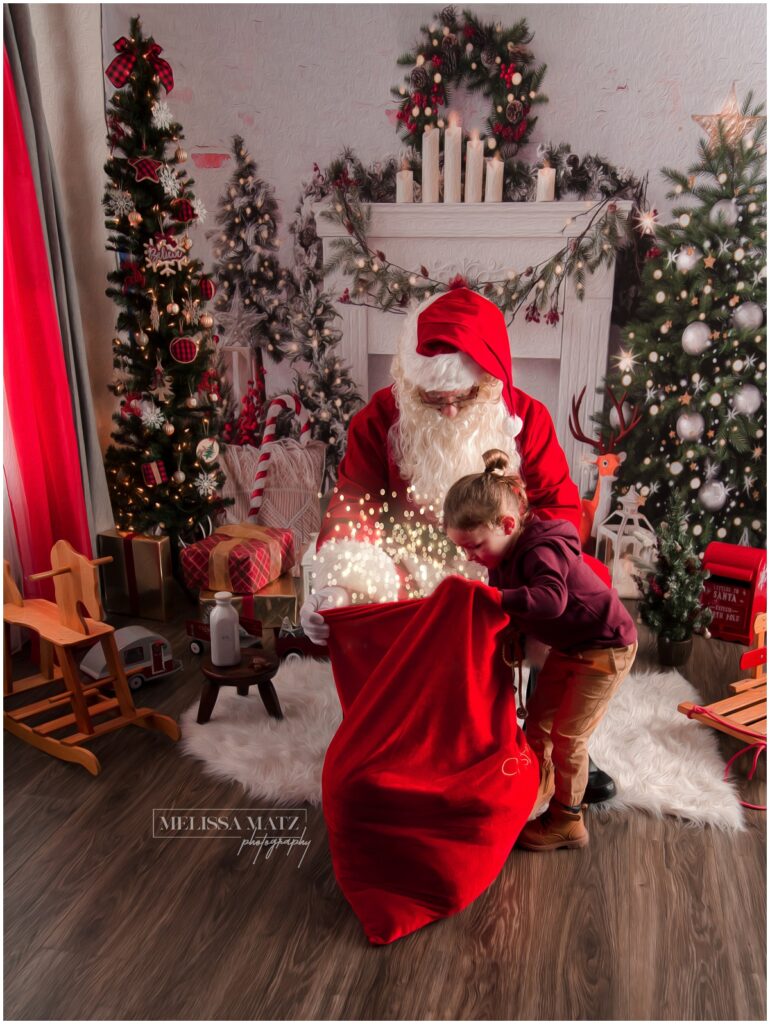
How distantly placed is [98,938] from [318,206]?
131 inches

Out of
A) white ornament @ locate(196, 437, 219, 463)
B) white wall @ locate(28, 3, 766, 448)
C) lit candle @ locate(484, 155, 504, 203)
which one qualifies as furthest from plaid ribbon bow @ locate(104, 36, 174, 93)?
white ornament @ locate(196, 437, 219, 463)

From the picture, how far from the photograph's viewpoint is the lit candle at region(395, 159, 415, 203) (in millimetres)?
3719

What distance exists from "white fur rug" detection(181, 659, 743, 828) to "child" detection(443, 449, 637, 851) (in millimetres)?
383

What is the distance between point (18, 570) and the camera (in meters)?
3.73

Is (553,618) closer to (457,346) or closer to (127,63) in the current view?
(457,346)

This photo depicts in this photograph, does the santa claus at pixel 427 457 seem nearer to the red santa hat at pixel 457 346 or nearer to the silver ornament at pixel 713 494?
the red santa hat at pixel 457 346

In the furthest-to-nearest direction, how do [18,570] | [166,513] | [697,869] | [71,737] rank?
[166,513] < [18,570] < [71,737] < [697,869]

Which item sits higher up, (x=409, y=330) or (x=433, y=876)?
(x=409, y=330)

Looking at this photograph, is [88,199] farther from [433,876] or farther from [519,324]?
[433,876]

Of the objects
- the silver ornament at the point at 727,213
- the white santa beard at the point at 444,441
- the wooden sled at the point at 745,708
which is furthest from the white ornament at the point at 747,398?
the white santa beard at the point at 444,441

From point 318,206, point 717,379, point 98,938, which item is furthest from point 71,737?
point 717,379

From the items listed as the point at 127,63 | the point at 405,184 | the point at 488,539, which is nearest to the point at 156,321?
the point at 127,63

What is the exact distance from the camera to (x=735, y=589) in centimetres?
384

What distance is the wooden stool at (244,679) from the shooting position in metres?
2.92
